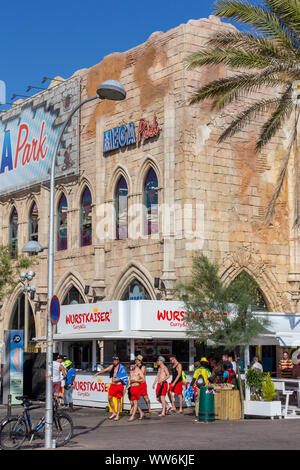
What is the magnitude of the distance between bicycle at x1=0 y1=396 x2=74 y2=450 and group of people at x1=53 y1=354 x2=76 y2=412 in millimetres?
6883

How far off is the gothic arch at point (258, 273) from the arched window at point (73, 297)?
8.21 m

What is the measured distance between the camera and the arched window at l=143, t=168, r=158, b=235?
105 feet

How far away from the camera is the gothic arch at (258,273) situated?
103ft

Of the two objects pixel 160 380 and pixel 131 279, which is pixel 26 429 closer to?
pixel 160 380

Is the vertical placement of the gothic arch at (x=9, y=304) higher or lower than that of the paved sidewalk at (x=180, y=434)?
higher

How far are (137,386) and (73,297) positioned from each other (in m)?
16.6

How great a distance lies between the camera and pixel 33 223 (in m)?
41.1

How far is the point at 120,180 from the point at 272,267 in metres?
7.74

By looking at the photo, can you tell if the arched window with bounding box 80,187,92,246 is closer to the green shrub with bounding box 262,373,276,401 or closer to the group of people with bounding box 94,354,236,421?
the group of people with bounding box 94,354,236,421

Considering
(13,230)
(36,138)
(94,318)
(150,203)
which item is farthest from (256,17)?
(13,230)

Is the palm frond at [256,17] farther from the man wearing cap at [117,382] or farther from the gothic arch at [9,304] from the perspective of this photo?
the gothic arch at [9,304]

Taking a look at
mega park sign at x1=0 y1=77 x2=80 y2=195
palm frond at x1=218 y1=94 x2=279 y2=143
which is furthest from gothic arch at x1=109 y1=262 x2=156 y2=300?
palm frond at x1=218 y1=94 x2=279 y2=143

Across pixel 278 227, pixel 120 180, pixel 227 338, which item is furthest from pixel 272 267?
pixel 227 338

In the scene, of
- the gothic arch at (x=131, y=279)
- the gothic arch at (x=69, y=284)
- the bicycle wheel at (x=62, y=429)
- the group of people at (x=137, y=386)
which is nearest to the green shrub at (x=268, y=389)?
the group of people at (x=137, y=386)
